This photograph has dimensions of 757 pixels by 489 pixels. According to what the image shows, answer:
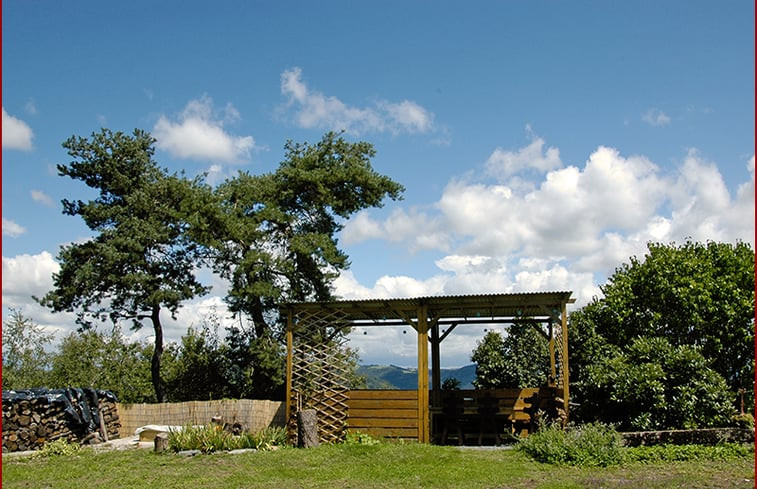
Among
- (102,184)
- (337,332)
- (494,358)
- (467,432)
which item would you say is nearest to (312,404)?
(337,332)

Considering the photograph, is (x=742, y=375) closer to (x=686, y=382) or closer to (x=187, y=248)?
(x=686, y=382)

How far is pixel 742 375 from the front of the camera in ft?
43.6

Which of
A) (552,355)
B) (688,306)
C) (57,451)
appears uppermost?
(688,306)

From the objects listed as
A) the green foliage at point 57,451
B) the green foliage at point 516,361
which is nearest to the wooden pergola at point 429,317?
the green foliage at point 516,361

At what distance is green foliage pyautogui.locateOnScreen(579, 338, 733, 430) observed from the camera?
12.4m

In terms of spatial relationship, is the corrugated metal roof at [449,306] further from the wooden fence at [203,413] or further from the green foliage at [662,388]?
the wooden fence at [203,413]

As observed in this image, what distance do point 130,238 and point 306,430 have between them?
11.3 meters

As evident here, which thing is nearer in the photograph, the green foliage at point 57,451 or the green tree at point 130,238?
the green foliage at point 57,451

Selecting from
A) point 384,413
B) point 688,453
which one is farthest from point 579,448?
point 384,413

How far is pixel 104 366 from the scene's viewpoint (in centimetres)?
2547

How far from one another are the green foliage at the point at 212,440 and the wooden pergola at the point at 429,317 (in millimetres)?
1175

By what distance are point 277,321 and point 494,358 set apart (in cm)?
798

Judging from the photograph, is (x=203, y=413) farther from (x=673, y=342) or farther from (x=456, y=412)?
(x=673, y=342)

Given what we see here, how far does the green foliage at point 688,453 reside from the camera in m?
10.9
